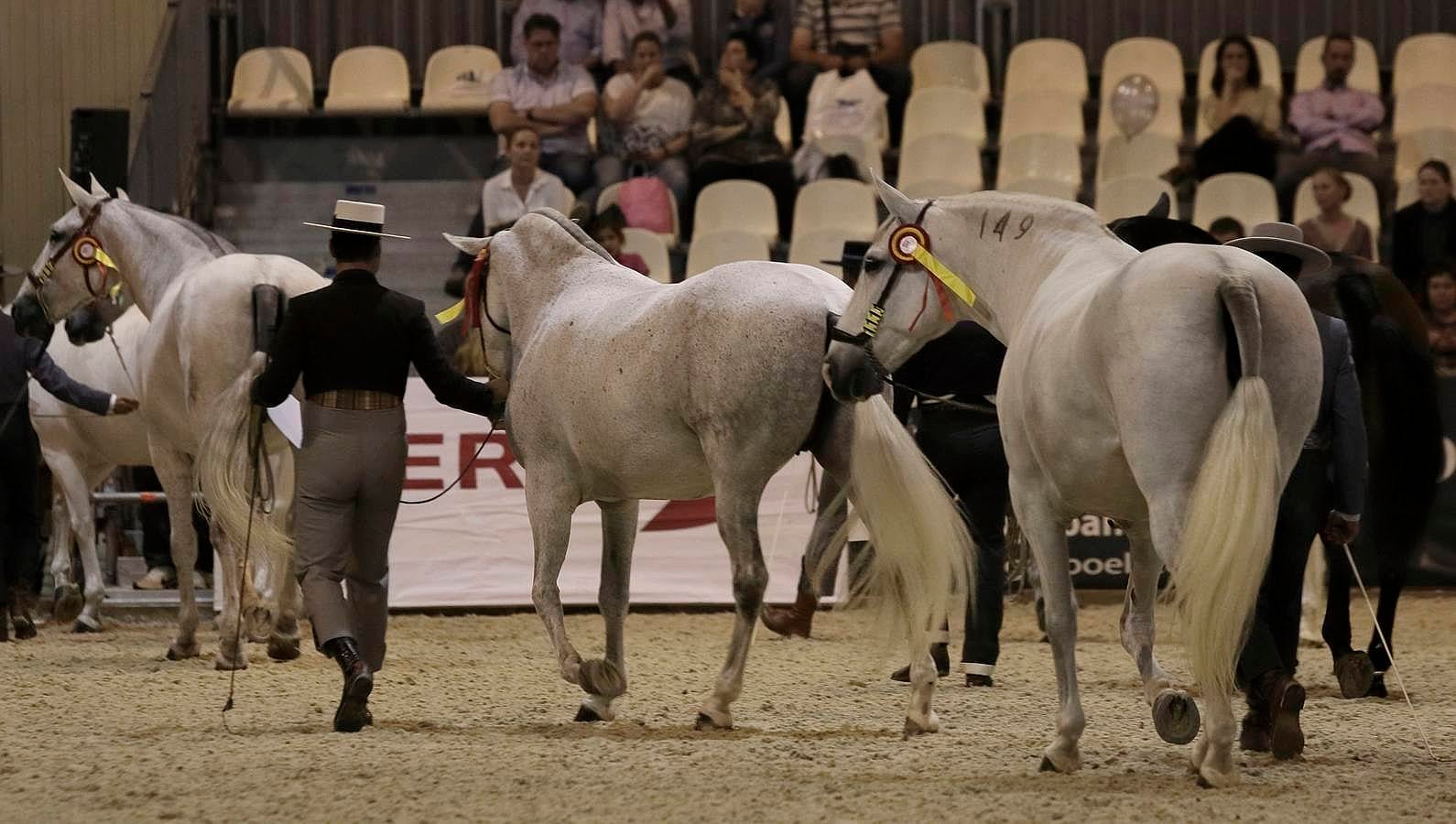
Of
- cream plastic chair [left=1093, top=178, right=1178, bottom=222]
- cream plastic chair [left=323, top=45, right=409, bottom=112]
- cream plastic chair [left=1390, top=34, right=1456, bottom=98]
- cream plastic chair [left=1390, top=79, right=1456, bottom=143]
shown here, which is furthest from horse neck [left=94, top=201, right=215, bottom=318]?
cream plastic chair [left=1390, top=34, right=1456, bottom=98]

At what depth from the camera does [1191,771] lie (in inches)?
216

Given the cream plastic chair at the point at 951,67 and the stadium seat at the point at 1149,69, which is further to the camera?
the cream plastic chair at the point at 951,67

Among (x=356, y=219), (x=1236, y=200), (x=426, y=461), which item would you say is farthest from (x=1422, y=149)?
(x=356, y=219)

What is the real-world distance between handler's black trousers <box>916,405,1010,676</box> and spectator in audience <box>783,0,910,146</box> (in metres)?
7.17

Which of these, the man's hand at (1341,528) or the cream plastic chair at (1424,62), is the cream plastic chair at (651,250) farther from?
the man's hand at (1341,528)

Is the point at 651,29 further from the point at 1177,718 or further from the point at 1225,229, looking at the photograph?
the point at 1177,718

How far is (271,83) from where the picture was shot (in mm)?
15297

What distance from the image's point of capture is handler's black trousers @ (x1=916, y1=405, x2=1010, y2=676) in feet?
25.8

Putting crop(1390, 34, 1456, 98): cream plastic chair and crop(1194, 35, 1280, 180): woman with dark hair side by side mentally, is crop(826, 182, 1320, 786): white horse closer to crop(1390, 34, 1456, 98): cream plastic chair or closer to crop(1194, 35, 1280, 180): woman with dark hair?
crop(1194, 35, 1280, 180): woman with dark hair

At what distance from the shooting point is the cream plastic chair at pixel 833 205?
45.2 ft

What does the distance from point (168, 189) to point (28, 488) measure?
384 cm

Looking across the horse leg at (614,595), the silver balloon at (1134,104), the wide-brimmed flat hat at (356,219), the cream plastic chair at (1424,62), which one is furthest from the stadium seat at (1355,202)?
the wide-brimmed flat hat at (356,219)

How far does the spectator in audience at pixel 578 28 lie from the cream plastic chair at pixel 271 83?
5.92ft

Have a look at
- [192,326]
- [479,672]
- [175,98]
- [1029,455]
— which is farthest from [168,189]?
[1029,455]
